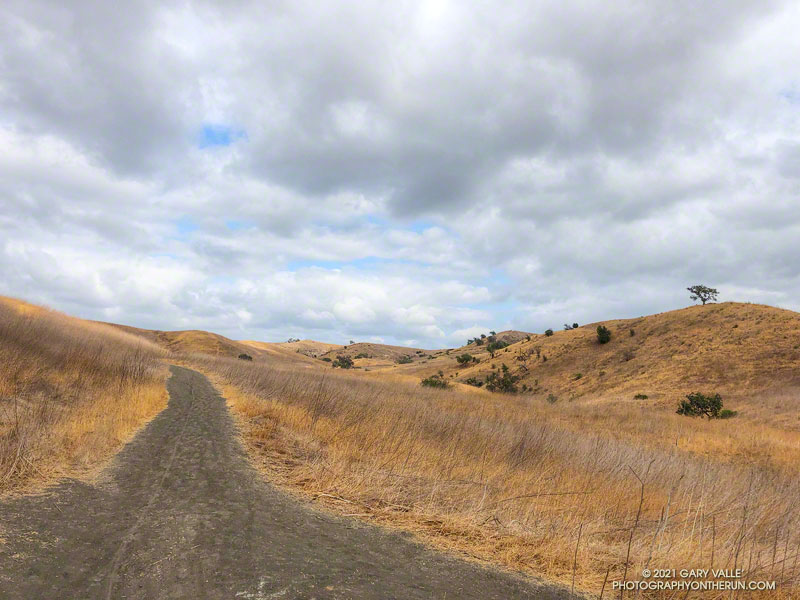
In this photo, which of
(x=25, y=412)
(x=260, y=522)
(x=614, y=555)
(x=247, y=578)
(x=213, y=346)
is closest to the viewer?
(x=247, y=578)

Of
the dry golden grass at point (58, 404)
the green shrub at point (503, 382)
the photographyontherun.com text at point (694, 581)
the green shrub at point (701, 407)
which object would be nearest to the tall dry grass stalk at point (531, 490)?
the photographyontherun.com text at point (694, 581)

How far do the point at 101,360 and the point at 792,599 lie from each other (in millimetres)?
19550

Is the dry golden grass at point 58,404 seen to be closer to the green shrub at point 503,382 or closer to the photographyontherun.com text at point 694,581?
the photographyontherun.com text at point 694,581

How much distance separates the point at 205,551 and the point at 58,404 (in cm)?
913

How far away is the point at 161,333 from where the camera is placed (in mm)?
86312

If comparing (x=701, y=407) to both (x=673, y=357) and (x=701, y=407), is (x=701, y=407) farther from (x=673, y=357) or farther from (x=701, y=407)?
(x=673, y=357)

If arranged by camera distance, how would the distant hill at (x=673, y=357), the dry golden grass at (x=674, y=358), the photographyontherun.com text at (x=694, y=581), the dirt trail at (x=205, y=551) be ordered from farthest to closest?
1. the distant hill at (x=673, y=357)
2. the dry golden grass at (x=674, y=358)
3. the photographyontherun.com text at (x=694, y=581)
4. the dirt trail at (x=205, y=551)

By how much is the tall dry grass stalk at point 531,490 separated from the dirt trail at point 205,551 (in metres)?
0.75

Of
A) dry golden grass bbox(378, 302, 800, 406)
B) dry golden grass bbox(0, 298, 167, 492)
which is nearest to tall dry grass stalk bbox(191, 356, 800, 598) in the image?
dry golden grass bbox(0, 298, 167, 492)

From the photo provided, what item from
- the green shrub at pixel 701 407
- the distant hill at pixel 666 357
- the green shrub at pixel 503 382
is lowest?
the green shrub at pixel 503 382

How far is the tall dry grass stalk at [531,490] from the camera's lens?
16.4ft

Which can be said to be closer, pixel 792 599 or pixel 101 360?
pixel 792 599

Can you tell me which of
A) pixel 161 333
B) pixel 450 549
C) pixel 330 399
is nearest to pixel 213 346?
pixel 161 333

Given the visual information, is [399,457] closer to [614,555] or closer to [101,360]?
[614,555]
